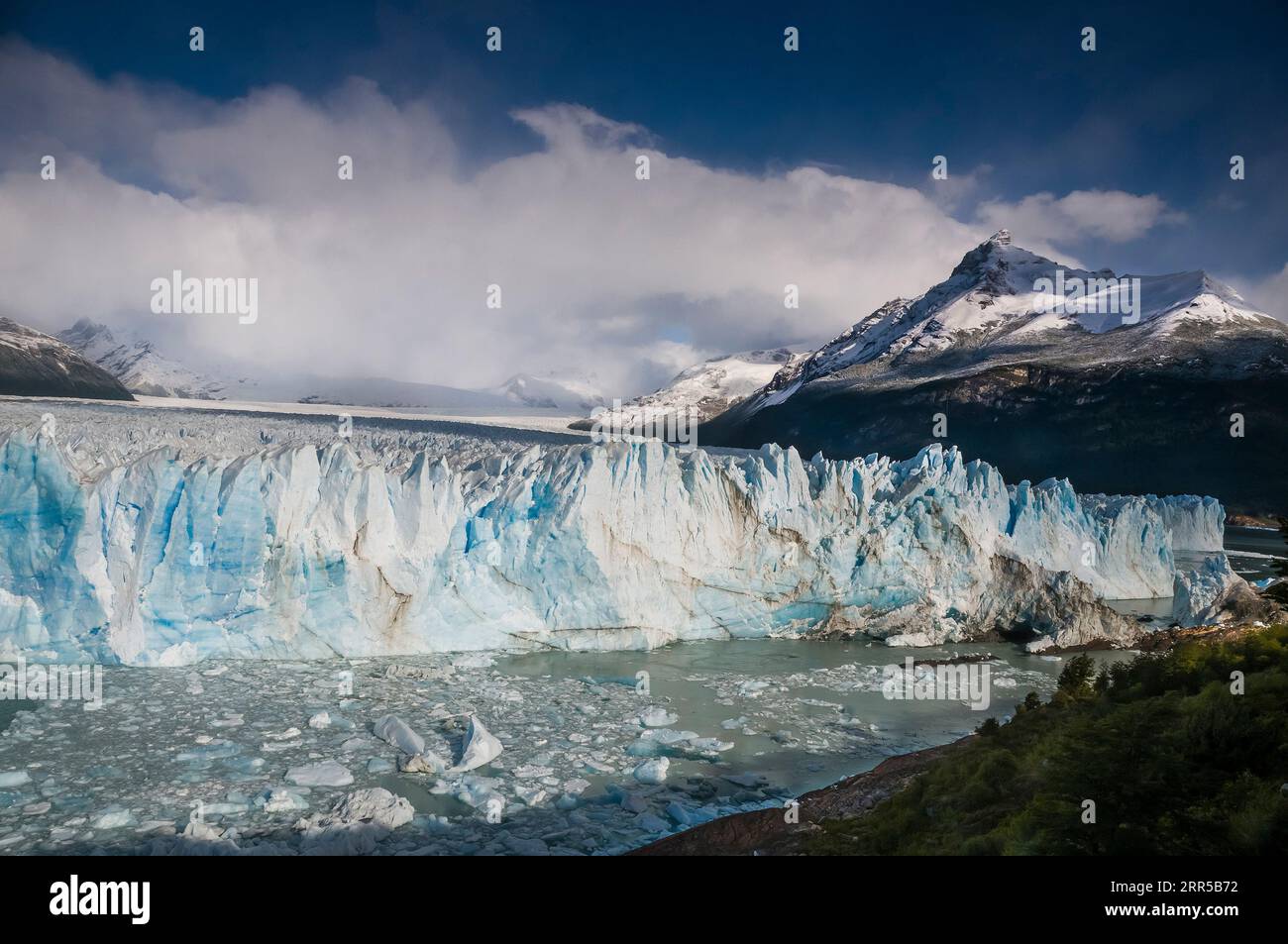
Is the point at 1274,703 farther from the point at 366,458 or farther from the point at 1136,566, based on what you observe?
the point at 1136,566

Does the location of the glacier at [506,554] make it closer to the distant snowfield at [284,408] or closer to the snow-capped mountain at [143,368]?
the distant snowfield at [284,408]

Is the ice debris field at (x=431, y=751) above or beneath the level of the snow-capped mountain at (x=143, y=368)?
beneath

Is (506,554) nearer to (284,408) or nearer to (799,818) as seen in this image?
(799,818)

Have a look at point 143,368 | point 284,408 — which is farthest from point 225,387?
point 284,408

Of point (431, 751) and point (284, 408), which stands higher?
point (284, 408)

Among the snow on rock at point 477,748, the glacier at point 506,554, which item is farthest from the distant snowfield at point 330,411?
the snow on rock at point 477,748

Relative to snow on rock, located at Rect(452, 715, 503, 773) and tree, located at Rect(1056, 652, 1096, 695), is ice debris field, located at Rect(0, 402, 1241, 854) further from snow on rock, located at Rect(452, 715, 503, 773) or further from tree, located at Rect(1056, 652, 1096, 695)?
tree, located at Rect(1056, 652, 1096, 695)

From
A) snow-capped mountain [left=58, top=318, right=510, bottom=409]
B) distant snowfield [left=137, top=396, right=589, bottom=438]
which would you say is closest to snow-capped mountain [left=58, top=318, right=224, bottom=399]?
snow-capped mountain [left=58, top=318, right=510, bottom=409]
